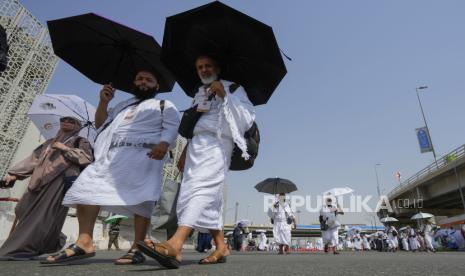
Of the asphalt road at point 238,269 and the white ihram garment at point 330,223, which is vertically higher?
the white ihram garment at point 330,223

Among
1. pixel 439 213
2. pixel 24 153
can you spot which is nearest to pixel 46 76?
pixel 24 153

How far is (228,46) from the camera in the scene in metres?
3.42

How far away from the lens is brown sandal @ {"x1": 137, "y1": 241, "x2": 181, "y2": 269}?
2.14m

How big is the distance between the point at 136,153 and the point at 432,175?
110 ft

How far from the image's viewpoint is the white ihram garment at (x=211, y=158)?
270 centimetres

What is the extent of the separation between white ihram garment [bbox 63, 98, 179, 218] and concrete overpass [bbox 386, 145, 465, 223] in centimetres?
2710

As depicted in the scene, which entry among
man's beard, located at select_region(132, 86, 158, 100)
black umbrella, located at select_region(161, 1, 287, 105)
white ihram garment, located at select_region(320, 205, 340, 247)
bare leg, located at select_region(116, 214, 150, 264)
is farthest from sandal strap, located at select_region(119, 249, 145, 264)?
white ihram garment, located at select_region(320, 205, 340, 247)

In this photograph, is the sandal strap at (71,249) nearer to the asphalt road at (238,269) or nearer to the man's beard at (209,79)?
the asphalt road at (238,269)

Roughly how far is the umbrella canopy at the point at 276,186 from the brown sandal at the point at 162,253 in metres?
11.3

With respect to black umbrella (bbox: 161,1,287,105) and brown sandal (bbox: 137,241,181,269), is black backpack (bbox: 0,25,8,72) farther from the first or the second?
brown sandal (bbox: 137,241,181,269)

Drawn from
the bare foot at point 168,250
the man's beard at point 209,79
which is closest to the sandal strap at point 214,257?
the bare foot at point 168,250

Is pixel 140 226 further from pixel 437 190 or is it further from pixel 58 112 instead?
pixel 437 190

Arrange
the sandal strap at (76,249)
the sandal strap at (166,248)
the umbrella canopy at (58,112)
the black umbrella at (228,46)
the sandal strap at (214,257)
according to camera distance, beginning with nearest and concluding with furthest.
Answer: the sandal strap at (166,248)
the sandal strap at (76,249)
the sandal strap at (214,257)
the black umbrella at (228,46)
the umbrella canopy at (58,112)

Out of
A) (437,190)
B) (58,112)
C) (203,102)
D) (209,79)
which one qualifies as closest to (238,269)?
(203,102)
